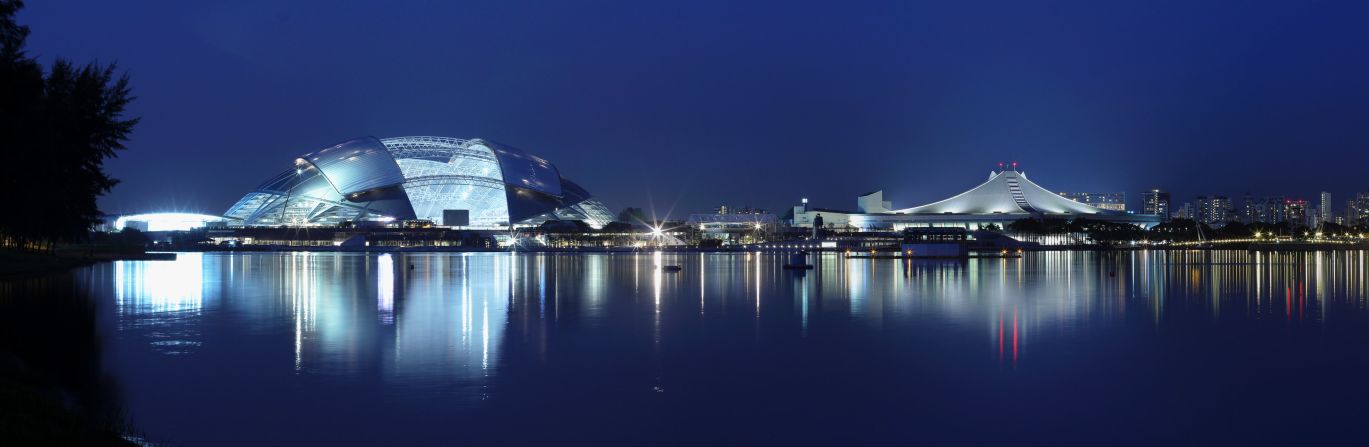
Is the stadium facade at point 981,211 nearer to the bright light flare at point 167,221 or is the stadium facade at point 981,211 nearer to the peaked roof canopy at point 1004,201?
Result: the peaked roof canopy at point 1004,201

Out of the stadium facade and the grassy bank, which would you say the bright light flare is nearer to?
the stadium facade

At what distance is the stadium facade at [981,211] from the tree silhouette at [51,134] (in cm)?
10009

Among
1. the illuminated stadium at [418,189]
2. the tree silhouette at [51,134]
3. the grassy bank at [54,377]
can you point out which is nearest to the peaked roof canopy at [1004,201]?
the illuminated stadium at [418,189]

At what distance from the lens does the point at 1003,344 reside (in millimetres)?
14641

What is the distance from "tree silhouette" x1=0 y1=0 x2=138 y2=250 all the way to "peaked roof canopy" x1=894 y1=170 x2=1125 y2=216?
353 feet

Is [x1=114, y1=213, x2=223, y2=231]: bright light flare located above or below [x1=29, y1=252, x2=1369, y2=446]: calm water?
above

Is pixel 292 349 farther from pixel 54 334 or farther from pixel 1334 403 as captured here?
pixel 1334 403

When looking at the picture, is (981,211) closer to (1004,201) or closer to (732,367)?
(1004,201)

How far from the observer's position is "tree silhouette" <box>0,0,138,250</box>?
15.6 meters

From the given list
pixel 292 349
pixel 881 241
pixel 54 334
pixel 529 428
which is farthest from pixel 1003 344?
pixel 881 241

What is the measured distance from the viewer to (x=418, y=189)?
81938 millimetres

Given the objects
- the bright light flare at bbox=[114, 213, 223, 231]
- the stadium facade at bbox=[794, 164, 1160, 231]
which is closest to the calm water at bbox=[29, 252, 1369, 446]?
the bright light flare at bbox=[114, 213, 223, 231]

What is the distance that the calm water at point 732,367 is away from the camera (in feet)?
29.4

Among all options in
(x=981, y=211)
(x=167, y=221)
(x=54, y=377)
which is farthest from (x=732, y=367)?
(x=981, y=211)
